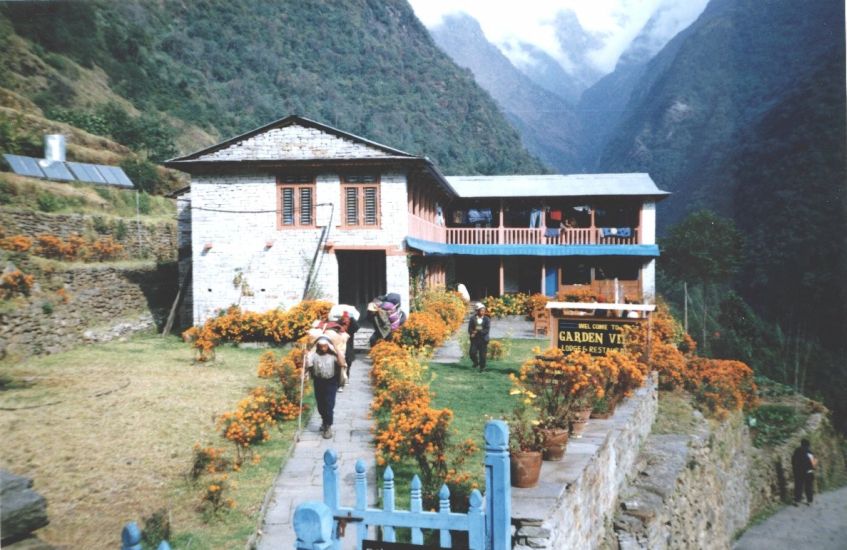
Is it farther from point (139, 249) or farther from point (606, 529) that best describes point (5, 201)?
point (606, 529)

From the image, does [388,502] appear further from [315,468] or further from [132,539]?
[315,468]

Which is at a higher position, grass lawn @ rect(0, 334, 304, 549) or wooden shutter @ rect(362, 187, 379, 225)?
wooden shutter @ rect(362, 187, 379, 225)

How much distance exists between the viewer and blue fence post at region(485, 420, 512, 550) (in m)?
4.27

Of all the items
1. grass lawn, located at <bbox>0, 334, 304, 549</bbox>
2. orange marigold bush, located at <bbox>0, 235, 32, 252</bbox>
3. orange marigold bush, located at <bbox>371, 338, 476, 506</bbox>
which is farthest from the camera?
orange marigold bush, located at <bbox>0, 235, 32, 252</bbox>

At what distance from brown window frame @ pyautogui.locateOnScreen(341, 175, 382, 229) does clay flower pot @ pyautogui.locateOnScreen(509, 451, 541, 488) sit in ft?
40.8

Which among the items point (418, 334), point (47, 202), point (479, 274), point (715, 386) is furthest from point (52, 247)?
point (715, 386)

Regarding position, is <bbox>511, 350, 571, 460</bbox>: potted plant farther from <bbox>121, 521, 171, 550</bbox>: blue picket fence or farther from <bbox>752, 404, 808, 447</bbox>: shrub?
<bbox>752, 404, 808, 447</bbox>: shrub

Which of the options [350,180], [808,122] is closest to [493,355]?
[350,180]

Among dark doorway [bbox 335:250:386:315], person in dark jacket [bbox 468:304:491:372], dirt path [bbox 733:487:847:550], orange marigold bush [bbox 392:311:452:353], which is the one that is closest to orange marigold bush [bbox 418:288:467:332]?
dark doorway [bbox 335:250:386:315]

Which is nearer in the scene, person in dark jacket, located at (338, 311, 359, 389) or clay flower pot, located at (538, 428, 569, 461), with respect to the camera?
clay flower pot, located at (538, 428, 569, 461)

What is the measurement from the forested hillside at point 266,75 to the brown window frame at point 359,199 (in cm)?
2612

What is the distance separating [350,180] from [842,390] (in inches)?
906

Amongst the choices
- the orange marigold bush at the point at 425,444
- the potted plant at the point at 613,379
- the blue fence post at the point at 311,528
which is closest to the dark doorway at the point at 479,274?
the potted plant at the point at 613,379

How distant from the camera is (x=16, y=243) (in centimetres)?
1412
